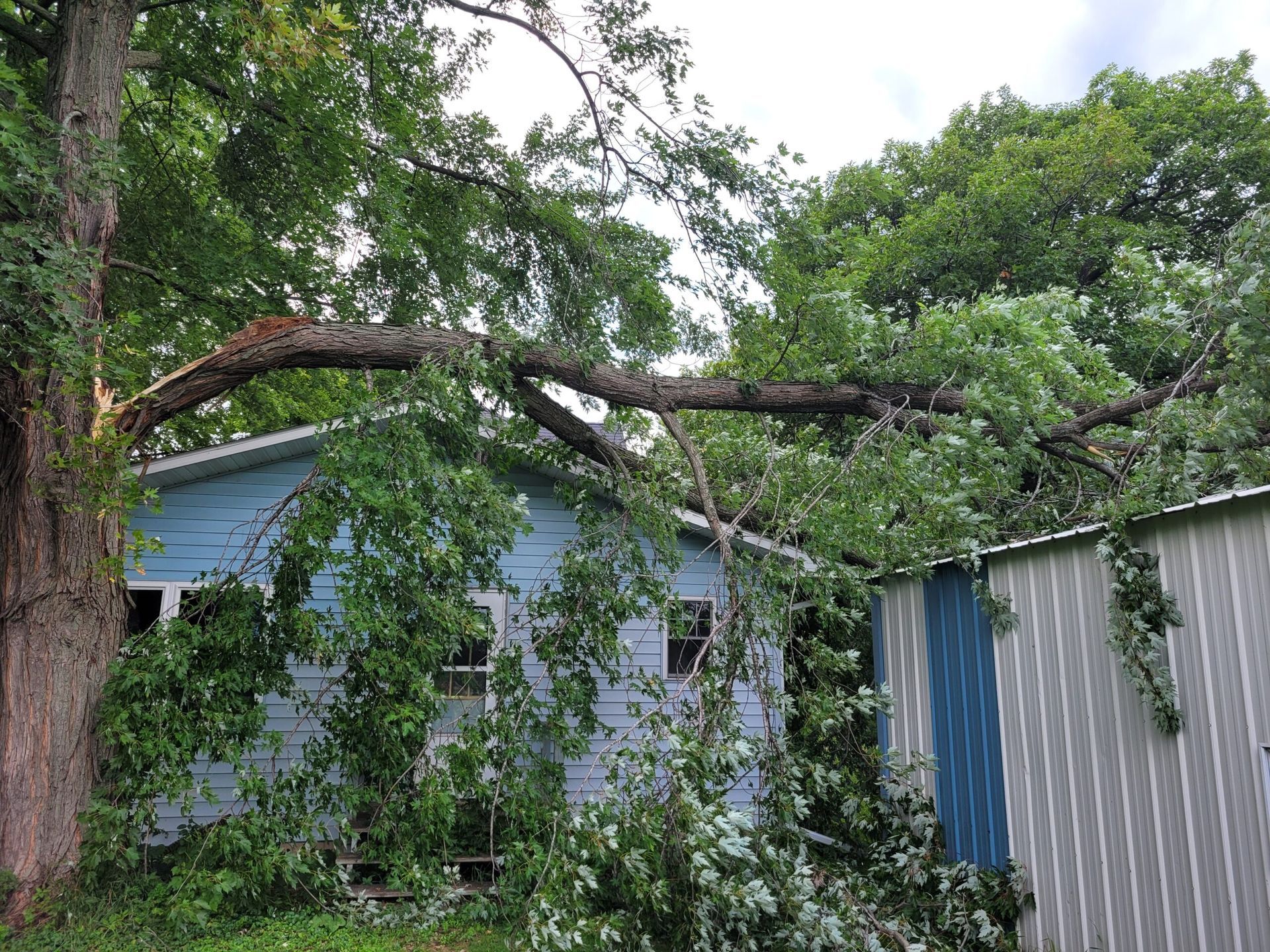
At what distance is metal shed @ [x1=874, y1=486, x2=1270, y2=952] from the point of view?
3.44 m

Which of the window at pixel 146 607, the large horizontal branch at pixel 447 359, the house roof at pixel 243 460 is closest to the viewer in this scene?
the large horizontal branch at pixel 447 359

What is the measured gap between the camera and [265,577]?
756 centimetres

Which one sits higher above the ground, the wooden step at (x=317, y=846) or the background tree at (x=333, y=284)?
the background tree at (x=333, y=284)

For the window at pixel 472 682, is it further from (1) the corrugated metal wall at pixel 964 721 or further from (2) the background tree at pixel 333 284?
(1) the corrugated metal wall at pixel 964 721

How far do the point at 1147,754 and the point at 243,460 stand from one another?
7.18 metres

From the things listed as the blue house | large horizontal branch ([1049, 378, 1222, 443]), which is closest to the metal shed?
large horizontal branch ([1049, 378, 1222, 443])

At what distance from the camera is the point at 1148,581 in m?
3.92

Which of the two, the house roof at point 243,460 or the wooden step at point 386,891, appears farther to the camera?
the house roof at point 243,460

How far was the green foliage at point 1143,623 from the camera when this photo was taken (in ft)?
12.5

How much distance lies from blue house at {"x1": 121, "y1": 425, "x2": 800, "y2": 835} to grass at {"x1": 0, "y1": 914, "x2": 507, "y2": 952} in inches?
73.9

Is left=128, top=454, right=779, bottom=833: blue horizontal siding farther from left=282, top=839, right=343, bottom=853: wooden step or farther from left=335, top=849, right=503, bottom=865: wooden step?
left=335, top=849, right=503, bottom=865: wooden step

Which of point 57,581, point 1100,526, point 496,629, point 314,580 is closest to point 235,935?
point 57,581

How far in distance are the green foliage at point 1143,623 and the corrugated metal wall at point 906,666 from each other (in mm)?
2003

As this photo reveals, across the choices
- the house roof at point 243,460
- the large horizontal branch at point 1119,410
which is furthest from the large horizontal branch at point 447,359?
the house roof at point 243,460
